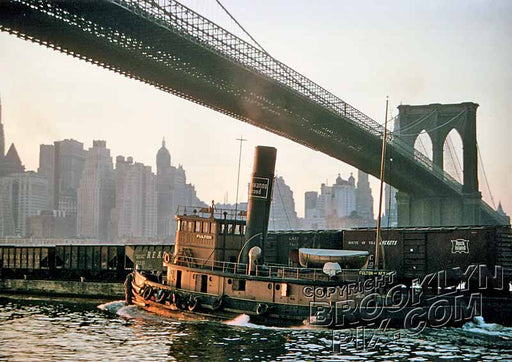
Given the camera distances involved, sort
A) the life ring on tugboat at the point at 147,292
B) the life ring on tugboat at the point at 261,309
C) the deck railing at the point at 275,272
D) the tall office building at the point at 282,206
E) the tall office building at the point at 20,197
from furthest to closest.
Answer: the tall office building at the point at 20,197, the tall office building at the point at 282,206, the life ring on tugboat at the point at 147,292, the deck railing at the point at 275,272, the life ring on tugboat at the point at 261,309

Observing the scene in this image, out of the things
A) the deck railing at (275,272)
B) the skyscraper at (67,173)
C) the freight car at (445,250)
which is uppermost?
the skyscraper at (67,173)

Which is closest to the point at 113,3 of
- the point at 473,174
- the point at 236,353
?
the point at 236,353

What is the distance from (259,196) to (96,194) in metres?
152

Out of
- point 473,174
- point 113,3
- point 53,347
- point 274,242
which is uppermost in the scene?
point 113,3

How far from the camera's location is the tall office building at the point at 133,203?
172m

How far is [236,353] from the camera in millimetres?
20969

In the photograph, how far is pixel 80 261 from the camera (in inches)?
1797

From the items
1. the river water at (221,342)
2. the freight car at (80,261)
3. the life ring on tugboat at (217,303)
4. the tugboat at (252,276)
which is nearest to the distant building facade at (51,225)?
the freight car at (80,261)

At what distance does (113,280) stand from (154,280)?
40.8 ft

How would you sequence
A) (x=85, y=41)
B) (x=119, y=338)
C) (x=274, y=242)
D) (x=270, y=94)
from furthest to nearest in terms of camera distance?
(x=270, y=94) → (x=85, y=41) → (x=274, y=242) → (x=119, y=338)

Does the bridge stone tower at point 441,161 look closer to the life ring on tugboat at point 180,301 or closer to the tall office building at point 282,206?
the tall office building at point 282,206

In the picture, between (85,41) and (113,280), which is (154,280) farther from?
(85,41)

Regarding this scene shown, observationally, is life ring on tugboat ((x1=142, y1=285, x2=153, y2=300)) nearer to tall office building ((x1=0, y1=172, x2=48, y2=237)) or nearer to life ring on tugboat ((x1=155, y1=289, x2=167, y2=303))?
life ring on tugboat ((x1=155, y1=289, x2=167, y2=303))

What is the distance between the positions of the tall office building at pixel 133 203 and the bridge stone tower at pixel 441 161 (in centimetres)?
8901
